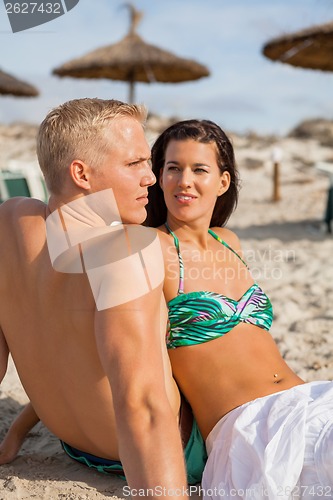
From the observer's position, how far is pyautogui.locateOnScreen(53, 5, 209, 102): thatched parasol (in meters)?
12.9

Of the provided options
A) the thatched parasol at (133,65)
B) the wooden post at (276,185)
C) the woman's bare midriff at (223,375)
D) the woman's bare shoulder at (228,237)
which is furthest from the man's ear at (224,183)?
the thatched parasol at (133,65)

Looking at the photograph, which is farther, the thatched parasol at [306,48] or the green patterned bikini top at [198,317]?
the thatched parasol at [306,48]

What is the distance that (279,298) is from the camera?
4484 millimetres

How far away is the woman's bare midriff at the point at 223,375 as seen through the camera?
185 centimetres

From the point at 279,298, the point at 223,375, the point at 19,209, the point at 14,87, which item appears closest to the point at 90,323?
the point at 19,209

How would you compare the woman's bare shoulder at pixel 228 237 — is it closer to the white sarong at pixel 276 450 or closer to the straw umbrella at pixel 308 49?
the white sarong at pixel 276 450

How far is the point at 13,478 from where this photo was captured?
191 cm

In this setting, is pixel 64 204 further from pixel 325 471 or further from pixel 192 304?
pixel 325 471

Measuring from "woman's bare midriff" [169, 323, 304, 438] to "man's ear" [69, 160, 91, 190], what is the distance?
0.68 meters

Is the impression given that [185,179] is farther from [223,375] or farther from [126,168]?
[223,375]

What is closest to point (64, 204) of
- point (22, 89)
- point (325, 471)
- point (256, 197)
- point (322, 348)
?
point (325, 471)

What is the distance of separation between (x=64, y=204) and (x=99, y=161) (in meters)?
0.15

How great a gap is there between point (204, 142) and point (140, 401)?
1.09 metres

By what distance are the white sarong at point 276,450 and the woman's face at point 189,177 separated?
27.5 inches
